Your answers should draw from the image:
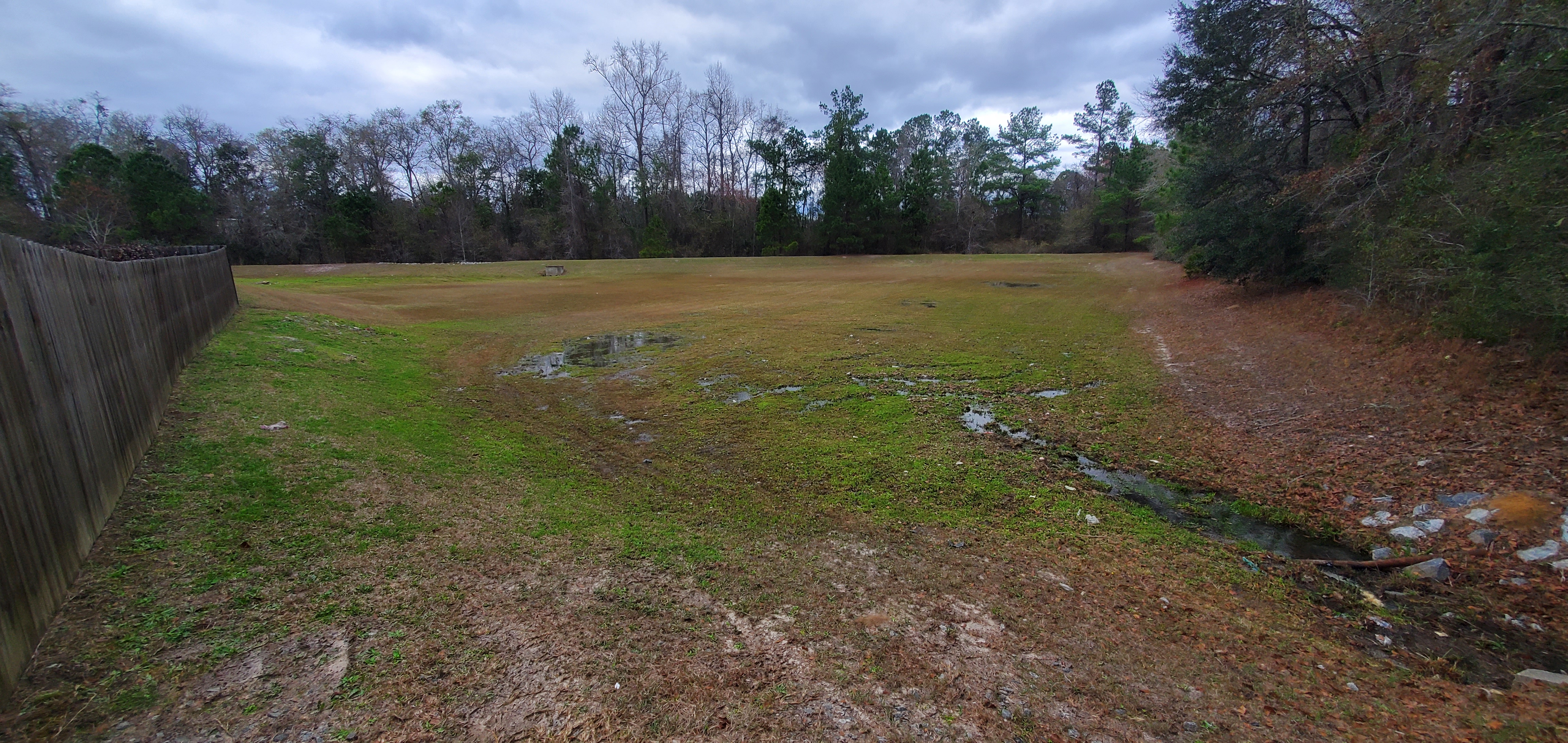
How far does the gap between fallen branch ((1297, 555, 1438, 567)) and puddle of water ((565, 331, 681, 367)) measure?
10.4m

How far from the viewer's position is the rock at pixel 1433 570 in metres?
4.59

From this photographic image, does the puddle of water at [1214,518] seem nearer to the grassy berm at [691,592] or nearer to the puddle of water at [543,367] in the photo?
the grassy berm at [691,592]

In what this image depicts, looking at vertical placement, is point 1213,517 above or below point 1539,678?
below

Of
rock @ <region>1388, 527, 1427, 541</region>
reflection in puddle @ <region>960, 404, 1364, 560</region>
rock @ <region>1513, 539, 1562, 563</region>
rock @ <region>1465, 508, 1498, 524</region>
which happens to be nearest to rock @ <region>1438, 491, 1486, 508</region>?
rock @ <region>1465, 508, 1498, 524</region>

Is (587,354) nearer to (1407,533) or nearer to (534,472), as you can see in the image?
(534,472)

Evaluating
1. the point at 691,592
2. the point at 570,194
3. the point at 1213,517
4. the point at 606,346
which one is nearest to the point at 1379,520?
the point at 1213,517

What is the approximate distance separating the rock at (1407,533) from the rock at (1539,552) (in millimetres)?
517

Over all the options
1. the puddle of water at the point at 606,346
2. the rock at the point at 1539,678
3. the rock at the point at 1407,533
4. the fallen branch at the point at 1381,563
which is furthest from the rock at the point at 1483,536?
the puddle of water at the point at 606,346

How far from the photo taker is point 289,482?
500 centimetres

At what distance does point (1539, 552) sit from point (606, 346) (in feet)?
44.6

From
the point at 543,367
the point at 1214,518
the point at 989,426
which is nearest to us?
the point at 1214,518

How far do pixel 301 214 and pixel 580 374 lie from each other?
5355 cm

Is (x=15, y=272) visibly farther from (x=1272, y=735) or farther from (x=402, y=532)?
(x=1272, y=735)

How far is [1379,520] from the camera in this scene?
5.47 meters
